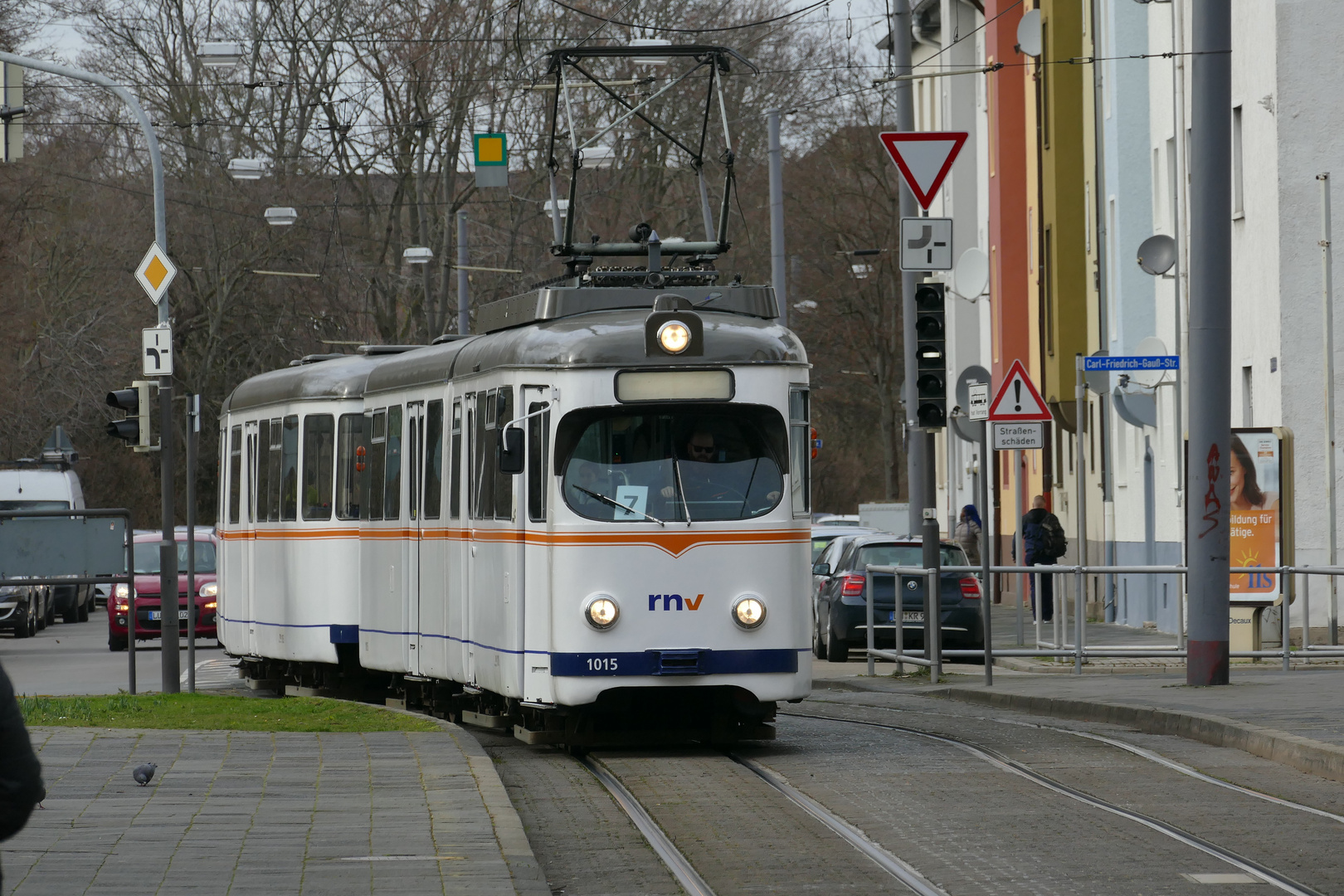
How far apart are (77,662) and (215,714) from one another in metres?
13.5

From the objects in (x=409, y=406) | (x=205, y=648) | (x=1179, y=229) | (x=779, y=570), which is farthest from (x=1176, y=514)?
(x=779, y=570)

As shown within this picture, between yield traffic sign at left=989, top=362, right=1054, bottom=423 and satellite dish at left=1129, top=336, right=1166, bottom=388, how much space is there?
7795mm

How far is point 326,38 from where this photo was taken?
157 feet

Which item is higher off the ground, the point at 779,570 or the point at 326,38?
the point at 326,38

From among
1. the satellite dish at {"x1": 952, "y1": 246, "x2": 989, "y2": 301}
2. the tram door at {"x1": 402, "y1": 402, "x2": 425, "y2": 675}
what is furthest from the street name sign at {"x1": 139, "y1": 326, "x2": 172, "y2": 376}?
the satellite dish at {"x1": 952, "y1": 246, "x2": 989, "y2": 301}

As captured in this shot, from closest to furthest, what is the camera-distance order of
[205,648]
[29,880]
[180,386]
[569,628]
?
[29,880] < [569,628] < [205,648] < [180,386]

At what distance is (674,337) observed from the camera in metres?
14.7

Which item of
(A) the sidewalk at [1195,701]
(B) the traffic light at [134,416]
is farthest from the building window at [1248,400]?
(B) the traffic light at [134,416]

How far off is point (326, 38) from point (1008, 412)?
29.5 metres

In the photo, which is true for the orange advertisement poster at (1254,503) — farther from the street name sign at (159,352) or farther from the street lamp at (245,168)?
the street lamp at (245,168)

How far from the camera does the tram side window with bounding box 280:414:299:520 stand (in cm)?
2191

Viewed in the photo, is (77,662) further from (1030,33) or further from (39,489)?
(1030,33)

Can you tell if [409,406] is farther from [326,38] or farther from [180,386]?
[180,386]

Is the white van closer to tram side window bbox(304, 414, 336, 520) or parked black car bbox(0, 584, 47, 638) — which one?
parked black car bbox(0, 584, 47, 638)
